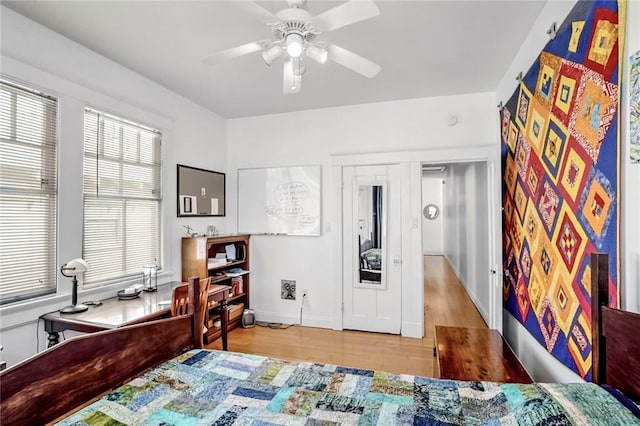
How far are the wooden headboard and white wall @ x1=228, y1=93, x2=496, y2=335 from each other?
242 cm

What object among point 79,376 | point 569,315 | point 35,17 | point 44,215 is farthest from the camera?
point 44,215

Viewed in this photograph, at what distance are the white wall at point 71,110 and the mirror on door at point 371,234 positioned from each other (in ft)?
7.06

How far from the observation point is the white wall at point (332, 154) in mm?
3549

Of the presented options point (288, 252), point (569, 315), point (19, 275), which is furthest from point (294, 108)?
point (569, 315)

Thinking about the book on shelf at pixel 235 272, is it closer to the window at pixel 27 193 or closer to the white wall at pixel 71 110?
the white wall at pixel 71 110

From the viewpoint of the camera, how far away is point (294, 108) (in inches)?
157

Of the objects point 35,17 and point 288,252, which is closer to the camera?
point 35,17

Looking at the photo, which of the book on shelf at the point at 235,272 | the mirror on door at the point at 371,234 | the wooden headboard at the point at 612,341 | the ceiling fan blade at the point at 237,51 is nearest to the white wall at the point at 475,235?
the mirror on door at the point at 371,234

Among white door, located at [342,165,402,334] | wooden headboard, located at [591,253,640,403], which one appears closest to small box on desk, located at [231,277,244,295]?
white door, located at [342,165,402,334]

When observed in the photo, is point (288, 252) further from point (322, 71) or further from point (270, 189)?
point (322, 71)

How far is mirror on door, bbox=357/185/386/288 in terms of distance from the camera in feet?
12.4

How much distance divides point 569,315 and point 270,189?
337 centimetres

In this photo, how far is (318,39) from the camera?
91.9 inches

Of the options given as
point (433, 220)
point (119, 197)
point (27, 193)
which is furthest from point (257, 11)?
point (433, 220)
